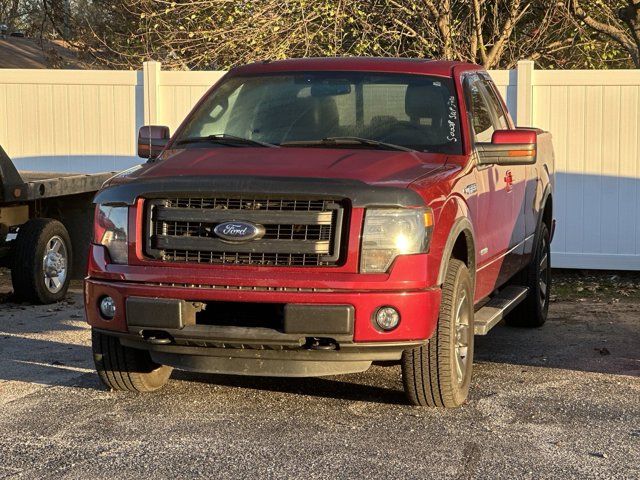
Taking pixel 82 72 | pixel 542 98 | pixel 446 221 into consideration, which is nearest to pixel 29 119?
pixel 82 72

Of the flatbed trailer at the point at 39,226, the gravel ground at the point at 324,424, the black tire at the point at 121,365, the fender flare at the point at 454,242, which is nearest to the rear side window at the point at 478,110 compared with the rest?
the fender flare at the point at 454,242

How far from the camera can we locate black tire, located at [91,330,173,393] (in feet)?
21.7

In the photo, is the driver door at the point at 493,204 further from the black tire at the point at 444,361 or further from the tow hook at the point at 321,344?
the tow hook at the point at 321,344

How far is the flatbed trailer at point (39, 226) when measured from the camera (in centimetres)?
991

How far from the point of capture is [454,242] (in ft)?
20.8

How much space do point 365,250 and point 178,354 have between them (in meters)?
1.17

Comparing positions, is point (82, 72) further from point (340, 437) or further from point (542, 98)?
point (340, 437)

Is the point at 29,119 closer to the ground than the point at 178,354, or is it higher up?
higher up

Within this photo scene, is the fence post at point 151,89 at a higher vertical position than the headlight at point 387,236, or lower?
higher

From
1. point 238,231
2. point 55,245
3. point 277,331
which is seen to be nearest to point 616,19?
point 55,245

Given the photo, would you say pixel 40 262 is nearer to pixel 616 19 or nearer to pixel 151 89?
pixel 151 89

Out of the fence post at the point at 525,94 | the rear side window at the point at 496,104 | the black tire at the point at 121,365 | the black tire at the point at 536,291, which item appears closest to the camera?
the black tire at the point at 121,365

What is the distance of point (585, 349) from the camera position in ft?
27.5

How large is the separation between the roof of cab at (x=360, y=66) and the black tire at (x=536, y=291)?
6.60 feet
